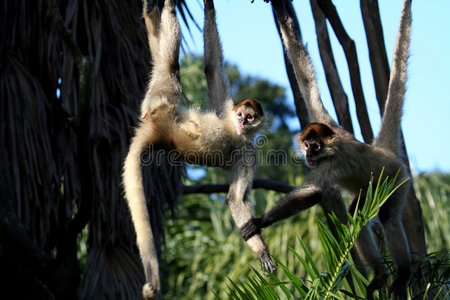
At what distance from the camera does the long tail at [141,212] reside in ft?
7.80

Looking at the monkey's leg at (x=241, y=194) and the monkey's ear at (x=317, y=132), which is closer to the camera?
the monkey's leg at (x=241, y=194)

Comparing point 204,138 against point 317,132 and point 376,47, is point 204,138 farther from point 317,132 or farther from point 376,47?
point 376,47

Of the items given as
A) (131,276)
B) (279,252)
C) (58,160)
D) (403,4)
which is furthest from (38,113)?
(279,252)

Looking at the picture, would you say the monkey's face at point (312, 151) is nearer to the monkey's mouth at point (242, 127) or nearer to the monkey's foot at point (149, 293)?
the monkey's mouth at point (242, 127)

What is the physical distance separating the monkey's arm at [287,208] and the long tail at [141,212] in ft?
2.31

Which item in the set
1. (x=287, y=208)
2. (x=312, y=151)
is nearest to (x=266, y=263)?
(x=287, y=208)

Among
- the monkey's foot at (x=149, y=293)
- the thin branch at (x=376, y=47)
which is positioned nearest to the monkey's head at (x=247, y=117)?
the thin branch at (x=376, y=47)

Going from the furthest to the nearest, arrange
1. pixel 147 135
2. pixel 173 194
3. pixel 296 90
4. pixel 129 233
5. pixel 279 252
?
pixel 279 252, pixel 173 194, pixel 129 233, pixel 296 90, pixel 147 135

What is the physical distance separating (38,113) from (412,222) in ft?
10.1

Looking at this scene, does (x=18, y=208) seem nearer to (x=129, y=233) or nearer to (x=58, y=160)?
(x=58, y=160)

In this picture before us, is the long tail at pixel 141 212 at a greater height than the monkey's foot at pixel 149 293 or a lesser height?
greater

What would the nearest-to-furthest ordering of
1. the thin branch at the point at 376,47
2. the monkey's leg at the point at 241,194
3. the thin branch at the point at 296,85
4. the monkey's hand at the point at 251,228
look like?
the monkey's hand at the point at 251,228 → the monkey's leg at the point at 241,194 → the thin branch at the point at 296,85 → the thin branch at the point at 376,47

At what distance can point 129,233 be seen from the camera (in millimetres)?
4770

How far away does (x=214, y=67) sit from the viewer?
149 inches
